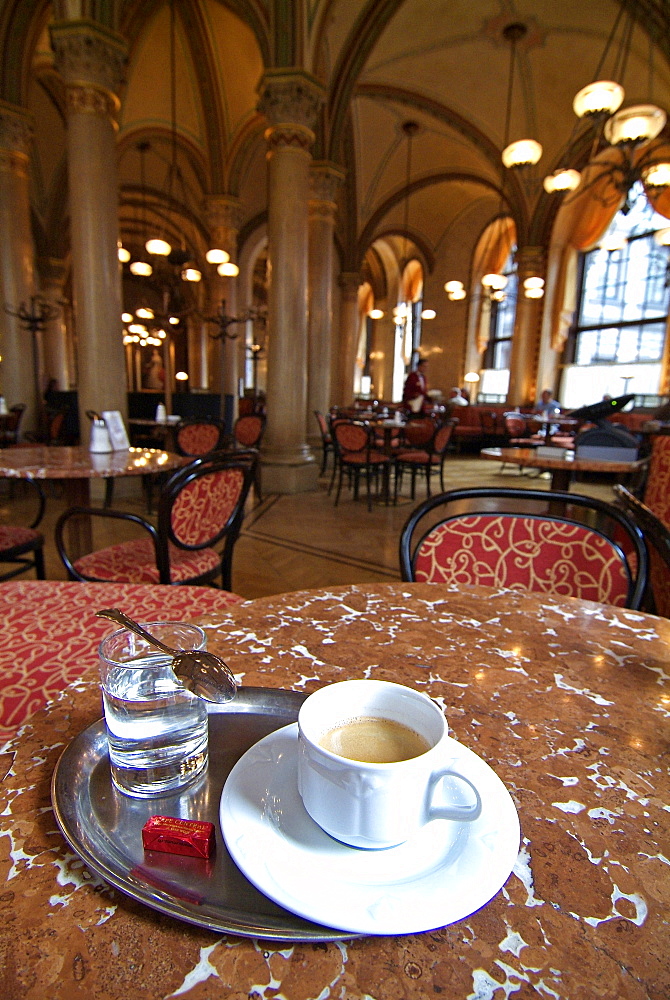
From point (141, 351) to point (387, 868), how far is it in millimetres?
27952

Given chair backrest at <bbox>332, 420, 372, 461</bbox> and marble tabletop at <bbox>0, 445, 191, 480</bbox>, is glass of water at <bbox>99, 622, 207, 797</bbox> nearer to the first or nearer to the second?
marble tabletop at <bbox>0, 445, 191, 480</bbox>

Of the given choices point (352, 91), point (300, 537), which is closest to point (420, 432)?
point (300, 537)

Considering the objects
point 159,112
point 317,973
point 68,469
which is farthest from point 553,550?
point 159,112

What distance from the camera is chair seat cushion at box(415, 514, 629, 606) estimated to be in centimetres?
119

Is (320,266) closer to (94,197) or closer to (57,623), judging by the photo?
(94,197)

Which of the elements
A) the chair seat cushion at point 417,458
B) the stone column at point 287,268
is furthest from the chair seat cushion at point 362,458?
the stone column at point 287,268

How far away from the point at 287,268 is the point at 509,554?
16.5 ft

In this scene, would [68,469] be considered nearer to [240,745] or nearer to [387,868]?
[240,745]

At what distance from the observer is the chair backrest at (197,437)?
4398mm

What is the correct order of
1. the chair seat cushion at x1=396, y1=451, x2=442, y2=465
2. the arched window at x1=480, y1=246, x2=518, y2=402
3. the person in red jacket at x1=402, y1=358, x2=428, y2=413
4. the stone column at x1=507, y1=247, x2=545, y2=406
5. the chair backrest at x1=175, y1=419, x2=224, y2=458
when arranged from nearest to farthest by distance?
1. the chair backrest at x1=175, y1=419, x2=224, y2=458
2. the chair seat cushion at x1=396, y1=451, x2=442, y2=465
3. the person in red jacket at x1=402, y1=358, x2=428, y2=413
4. the stone column at x1=507, y1=247, x2=545, y2=406
5. the arched window at x1=480, y1=246, x2=518, y2=402

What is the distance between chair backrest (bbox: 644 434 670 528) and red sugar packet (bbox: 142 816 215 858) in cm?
254

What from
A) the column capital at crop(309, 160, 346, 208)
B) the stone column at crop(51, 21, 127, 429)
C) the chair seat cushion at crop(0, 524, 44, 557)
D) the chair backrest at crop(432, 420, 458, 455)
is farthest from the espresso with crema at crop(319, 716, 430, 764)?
the column capital at crop(309, 160, 346, 208)

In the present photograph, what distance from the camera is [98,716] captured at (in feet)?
1.71

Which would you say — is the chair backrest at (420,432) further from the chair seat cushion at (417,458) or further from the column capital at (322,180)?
the column capital at (322,180)
